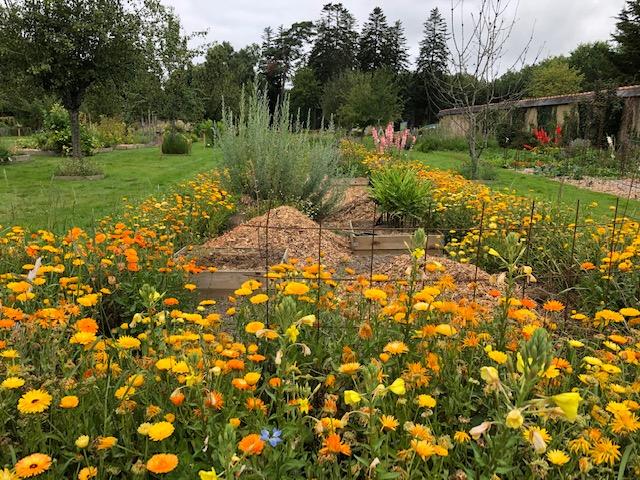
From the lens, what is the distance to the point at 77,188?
9453 millimetres

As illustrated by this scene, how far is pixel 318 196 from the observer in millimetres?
7047

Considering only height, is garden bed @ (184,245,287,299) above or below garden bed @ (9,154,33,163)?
below

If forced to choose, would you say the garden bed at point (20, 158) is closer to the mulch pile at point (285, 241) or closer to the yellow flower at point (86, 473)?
the mulch pile at point (285, 241)

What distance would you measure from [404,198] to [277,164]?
1.71 m

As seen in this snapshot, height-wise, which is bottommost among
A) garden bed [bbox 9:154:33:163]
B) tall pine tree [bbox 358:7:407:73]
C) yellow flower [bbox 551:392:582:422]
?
garden bed [bbox 9:154:33:163]

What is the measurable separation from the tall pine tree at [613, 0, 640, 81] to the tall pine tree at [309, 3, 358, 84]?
31.3 meters

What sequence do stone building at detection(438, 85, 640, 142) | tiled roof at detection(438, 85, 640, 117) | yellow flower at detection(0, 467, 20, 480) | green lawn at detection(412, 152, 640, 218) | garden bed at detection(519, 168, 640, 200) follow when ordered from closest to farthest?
yellow flower at detection(0, 467, 20, 480), green lawn at detection(412, 152, 640, 218), garden bed at detection(519, 168, 640, 200), tiled roof at detection(438, 85, 640, 117), stone building at detection(438, 85, 640, 142)

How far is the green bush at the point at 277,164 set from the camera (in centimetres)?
664

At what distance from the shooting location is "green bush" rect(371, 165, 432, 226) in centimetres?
602

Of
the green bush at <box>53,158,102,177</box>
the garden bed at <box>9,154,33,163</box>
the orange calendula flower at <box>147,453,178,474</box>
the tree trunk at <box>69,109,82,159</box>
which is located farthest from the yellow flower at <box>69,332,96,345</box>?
the garden bed at <box>9,154,33,163</box>

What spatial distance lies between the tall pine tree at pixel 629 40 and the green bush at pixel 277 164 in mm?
31809

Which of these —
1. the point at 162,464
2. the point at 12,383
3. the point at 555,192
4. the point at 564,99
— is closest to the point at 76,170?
the point at 555,192

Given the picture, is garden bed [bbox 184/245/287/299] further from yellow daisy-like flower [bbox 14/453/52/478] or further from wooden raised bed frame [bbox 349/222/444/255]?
yellow daisy-like flower [bbox 14/453/52/478]

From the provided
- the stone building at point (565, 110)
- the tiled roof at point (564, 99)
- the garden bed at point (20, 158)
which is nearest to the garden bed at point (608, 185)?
the stone building at point (565, 110)
